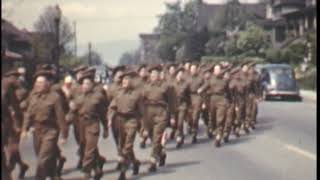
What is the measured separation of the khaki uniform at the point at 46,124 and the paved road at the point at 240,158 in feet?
7.29

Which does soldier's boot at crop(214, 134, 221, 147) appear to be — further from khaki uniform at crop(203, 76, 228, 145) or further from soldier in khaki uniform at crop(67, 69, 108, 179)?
soldier in khaki uniform at crop(67, 69, 108, 179)

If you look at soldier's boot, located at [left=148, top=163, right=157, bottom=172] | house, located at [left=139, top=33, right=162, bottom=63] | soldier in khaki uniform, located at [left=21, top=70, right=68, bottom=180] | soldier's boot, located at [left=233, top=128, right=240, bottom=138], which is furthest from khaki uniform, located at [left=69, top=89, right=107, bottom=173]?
house, located at [left=139, top=33, right=162, bottom=63]

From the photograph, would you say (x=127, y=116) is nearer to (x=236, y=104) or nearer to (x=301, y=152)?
(x=301, y=152)

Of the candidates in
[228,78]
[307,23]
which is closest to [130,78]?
[228,78]

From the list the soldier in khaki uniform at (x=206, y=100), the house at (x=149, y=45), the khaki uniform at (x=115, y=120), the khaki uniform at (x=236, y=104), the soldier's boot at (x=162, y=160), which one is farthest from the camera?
the house at (x=149, y=45)

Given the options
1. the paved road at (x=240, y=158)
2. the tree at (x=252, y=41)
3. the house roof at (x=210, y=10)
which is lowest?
the paved road at (x=240, y=158)

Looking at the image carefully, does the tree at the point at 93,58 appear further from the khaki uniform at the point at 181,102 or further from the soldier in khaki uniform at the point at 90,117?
the soldier in khaki uniform at the point at 90,117

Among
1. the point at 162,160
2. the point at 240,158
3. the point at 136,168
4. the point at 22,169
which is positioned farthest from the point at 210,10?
the point at 22,169

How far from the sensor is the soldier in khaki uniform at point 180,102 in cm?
2177

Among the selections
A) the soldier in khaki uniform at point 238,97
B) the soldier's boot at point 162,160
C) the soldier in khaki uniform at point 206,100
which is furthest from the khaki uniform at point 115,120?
the soldier in khaki uniform at point 238,97

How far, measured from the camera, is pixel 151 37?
118 metres

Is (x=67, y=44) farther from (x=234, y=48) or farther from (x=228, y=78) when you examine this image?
(x=228, y=78)

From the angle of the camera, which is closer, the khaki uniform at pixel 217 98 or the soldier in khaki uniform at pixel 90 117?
the soldier in khaki uniform at pixel 90 117

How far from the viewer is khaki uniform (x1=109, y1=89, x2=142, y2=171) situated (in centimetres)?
1558
